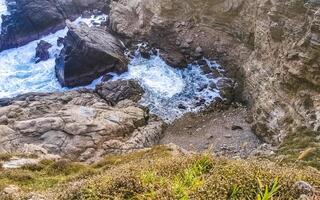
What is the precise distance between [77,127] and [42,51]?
28.2 metres

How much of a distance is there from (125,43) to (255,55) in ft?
68.2

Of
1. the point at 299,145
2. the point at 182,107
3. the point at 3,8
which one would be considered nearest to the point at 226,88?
the point at 182,107

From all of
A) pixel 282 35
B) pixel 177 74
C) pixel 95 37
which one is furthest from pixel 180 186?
pixel 95 37

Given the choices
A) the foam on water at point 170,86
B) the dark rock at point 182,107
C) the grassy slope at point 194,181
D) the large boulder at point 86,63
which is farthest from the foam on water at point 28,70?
the grassy slope at point 194,181

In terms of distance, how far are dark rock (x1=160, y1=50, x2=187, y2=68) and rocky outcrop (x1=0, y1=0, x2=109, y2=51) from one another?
737 inches

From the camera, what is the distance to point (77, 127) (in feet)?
138

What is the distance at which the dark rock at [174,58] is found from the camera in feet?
186

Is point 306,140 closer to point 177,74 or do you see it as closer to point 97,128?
point 97,128

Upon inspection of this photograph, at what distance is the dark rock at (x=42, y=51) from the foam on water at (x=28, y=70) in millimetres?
583

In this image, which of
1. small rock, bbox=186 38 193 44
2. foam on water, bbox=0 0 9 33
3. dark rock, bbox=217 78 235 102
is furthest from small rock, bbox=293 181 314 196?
foam on water, bbox=0 0 9 33

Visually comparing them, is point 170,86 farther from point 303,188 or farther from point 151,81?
point 303,188

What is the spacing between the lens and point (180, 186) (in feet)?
25.8

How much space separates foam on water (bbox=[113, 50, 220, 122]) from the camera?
165 ft

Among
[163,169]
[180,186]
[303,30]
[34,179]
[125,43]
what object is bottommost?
[125,43]
